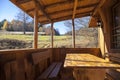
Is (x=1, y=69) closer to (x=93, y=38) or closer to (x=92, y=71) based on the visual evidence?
(x=92, y=71)

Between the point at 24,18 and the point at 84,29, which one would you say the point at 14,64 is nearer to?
the point at 84,29

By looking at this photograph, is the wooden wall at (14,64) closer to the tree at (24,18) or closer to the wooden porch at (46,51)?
the wooden porch at (46,51)

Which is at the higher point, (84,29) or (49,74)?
(84,29)

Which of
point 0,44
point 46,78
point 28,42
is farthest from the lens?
point 28,42

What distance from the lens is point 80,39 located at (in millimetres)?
20109

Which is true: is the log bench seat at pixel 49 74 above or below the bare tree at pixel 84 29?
below

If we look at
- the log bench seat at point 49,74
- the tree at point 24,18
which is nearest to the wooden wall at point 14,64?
the log bench seat at point 49,74

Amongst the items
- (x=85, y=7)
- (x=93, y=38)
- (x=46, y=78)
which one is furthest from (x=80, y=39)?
(x=46, y=78)

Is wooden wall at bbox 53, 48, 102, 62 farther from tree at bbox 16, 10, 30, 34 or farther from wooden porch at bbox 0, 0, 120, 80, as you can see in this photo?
tree at bbox 16, 10, 30, 34

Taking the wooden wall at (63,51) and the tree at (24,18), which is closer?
the wooden wall at (63,51)

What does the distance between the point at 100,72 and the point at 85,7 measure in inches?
207

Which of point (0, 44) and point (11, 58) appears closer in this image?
point (11, 58)

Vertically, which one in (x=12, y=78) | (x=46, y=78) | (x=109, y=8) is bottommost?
(x=46, y=78)

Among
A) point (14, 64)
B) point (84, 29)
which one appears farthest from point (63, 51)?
point (84, 29)
